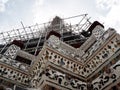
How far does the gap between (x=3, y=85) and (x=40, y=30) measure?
13.7m

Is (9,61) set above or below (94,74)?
above

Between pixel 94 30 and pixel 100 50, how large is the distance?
3.30 meters

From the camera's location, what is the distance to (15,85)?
759 cm

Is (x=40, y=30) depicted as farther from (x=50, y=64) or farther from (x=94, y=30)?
(x=50, y=64)

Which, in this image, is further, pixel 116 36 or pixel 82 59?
pixel 82 59

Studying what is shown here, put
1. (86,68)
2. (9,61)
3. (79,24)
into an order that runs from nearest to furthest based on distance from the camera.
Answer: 1. (86,68)
2. (9,61)
3. (79,24)

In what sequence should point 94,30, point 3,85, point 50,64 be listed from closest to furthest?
point 50,64 → point 3,85 → point 94,30

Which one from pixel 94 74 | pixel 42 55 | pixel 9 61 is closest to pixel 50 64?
pixel 42 55

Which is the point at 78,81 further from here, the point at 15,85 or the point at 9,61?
the point at 9,61

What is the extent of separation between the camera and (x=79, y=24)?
19547 millimetres

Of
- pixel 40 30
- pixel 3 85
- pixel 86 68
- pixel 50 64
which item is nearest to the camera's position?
pixel 50 64

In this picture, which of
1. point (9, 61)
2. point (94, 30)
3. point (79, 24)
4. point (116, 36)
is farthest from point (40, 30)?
point (116, 36)

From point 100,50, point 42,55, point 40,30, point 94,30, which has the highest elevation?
point 40,30

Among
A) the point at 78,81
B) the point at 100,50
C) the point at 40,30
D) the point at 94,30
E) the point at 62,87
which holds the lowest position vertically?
the point at 62,87
